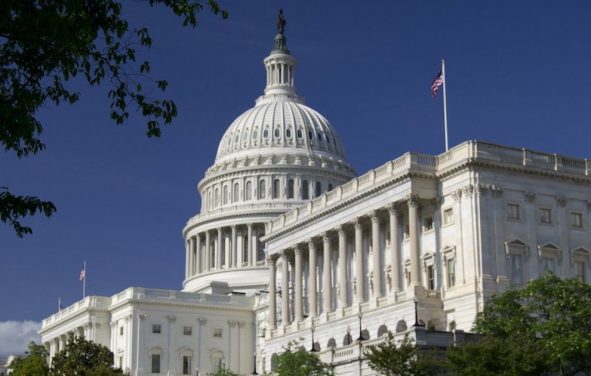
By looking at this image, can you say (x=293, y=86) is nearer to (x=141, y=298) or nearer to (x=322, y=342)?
(x=141, y=298)

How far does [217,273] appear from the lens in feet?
570

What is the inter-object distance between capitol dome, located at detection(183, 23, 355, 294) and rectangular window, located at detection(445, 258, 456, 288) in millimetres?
74347

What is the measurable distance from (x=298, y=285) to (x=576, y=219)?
32016mm

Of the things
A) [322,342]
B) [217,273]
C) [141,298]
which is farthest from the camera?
[217,273]

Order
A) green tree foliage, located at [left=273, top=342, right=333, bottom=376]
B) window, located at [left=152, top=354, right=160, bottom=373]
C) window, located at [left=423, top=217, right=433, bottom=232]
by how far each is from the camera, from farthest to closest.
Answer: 1. window, located at [left=152, top=354, right=160, bottom=373]
2. window, located at [left=423, top=217, right=433, bottom=232]
3. green tree foliage, located at [left=273, top=342, right=333, bottom=376]

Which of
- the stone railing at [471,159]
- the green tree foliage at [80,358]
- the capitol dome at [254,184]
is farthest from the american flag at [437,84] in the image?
the capitol dome at [254,184]

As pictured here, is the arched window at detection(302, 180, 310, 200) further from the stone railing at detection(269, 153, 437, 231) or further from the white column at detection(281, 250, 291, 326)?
the white column at detection(281, 250, 291, 326)

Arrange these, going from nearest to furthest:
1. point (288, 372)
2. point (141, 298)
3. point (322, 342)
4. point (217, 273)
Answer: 1. point (288, 372)
2. point (322, 342)
3. point (141, 298)
4. point (217, 273)

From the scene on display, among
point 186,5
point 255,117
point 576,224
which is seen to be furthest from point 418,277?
point 255,117

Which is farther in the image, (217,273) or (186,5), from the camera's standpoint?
(217,273)

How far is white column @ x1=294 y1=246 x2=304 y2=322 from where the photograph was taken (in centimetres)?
11469

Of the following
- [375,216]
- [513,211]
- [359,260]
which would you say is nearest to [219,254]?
[359,260]

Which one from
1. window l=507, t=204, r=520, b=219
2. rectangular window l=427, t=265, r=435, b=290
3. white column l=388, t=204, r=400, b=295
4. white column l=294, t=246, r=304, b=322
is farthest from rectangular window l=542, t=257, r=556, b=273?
white column l=294, t=246, r=304, b=322

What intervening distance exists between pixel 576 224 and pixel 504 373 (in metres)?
33.6
